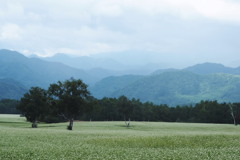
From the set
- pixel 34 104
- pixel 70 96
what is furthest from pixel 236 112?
pixel 34 104

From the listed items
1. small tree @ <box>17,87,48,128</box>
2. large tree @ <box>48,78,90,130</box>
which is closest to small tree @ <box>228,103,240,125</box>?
large tree @ <box>48,78,90,130</box>

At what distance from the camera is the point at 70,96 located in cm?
7962

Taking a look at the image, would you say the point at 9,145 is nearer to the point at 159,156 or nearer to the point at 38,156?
the point at 38,156

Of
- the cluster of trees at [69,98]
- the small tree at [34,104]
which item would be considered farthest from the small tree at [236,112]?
the small tree at [34,104]

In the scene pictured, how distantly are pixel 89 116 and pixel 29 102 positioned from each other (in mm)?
91624

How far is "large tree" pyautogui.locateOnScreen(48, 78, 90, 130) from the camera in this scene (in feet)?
262

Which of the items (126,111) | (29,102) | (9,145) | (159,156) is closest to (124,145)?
(159,156)

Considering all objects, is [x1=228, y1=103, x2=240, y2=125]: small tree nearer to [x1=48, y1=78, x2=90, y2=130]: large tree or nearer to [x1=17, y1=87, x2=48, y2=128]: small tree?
[x1=48, y1=78, x2=90, y2=130]: large tree

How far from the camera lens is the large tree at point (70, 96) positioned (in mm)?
79938

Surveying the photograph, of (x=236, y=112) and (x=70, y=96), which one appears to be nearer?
(x=70, y=96)

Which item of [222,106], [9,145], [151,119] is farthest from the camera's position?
[151,119]

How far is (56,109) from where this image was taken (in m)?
83.2

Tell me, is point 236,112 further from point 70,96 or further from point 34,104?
point 34,104

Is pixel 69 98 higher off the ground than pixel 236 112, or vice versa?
pixel 236 112
